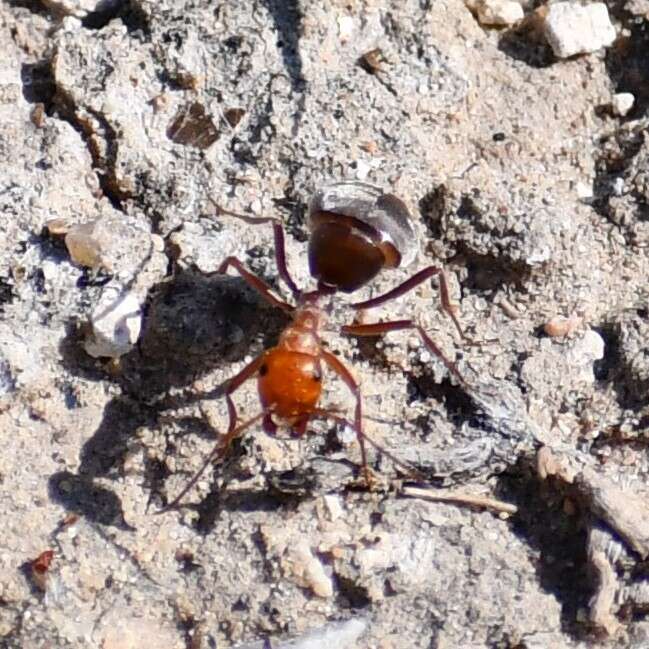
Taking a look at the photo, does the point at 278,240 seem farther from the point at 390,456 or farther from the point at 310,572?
the point at 310,572

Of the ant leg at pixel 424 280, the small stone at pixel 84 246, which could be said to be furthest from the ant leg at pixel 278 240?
the small stone at pixel 84 246

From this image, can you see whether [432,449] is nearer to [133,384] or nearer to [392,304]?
[392,304]

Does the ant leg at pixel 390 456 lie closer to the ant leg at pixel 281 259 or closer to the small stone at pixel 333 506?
the small stone at pixel 333 506

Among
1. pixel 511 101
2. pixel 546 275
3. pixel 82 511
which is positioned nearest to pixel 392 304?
pixel 546 275

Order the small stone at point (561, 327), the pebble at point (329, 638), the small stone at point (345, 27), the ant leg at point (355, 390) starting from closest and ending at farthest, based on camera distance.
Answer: the pebble at point (329, 638) → the ant leg at point (355, 390) → the small stone at point (561, 327) → the small stone at point (345, 27)

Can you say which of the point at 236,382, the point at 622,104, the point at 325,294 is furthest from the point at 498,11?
the point at 236,382

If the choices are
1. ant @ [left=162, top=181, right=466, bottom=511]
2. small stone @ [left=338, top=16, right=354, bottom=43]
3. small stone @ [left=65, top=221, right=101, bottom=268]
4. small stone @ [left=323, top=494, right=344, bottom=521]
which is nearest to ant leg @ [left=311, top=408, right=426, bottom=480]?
ant @ [left=162, top=181, right=466, bottom=511]
